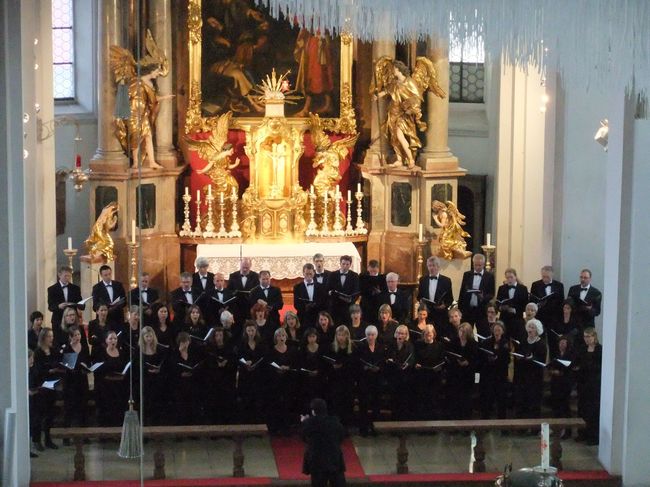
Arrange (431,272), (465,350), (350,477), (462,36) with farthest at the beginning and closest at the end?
(431,272), (465,350), (350,477), (462,36)

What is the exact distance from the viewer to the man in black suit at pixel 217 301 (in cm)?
1569

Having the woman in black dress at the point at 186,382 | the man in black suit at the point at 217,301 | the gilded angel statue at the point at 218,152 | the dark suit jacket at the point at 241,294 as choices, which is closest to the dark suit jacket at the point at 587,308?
the dark suit jacket at the point at 241,294

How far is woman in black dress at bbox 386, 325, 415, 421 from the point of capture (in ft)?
45.4

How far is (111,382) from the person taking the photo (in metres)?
13.7

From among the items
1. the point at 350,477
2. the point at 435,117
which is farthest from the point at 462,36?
the point at 435,117

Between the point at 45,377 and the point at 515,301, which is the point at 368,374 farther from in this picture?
the point at 45,377

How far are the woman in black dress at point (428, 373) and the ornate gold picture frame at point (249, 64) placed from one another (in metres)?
5.79

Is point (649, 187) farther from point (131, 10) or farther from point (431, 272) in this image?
point (131, 10)

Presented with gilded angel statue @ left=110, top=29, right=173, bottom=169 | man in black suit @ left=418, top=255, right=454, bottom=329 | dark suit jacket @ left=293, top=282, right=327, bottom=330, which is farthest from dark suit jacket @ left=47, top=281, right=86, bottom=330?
A: man in black suit @ left=418, top=255, right=454, bottom=329

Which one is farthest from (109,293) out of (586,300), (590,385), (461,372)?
(590,385)

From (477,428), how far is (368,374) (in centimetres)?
123

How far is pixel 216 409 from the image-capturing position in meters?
14.2

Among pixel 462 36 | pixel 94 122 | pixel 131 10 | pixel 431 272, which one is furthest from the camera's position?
pixel 94 122

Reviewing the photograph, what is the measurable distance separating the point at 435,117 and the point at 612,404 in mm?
6800
